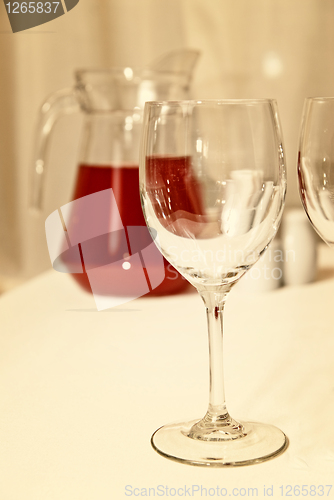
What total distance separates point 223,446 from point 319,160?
20 cm

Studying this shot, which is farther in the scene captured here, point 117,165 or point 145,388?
point 117,165

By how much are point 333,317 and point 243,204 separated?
1.05ft

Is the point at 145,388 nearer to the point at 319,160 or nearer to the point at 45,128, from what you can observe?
the point at 319,160

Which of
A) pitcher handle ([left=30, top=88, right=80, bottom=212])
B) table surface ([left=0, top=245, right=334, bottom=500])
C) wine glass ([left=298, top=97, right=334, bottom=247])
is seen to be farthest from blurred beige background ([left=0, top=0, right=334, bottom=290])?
wine glass ([left=298, top=97, right=334, bottom=247])

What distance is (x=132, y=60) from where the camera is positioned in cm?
120

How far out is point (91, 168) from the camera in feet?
2.36

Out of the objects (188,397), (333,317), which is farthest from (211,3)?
(188,397)

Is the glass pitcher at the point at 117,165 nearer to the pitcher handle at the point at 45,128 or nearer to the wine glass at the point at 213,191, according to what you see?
the pitcher handle at the point at 45,128

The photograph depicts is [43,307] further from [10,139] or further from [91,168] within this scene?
[10,139]

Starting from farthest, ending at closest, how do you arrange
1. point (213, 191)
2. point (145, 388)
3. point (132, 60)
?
1. point (132, 60)
2. point (145, 388)
3. point (213, 191)

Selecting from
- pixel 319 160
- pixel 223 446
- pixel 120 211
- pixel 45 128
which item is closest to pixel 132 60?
pixel 45 128

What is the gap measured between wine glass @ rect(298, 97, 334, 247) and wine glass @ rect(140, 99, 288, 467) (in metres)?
0.07

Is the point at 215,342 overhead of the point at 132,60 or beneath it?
beneath

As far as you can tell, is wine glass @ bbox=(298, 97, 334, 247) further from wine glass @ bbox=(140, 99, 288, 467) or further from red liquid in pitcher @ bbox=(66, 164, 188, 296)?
red liquid in pitcher @ bbox=(66, 164, 188, 296)
